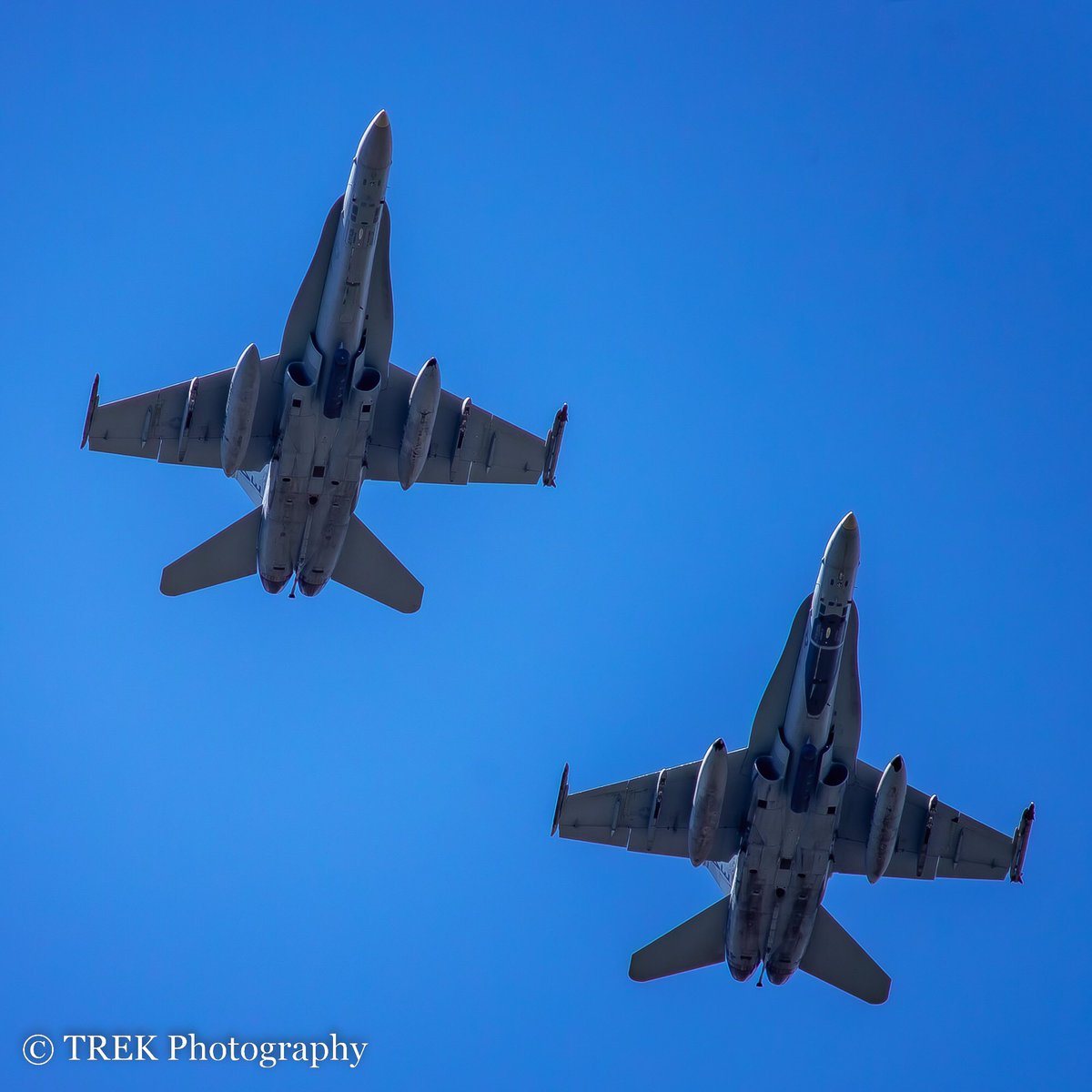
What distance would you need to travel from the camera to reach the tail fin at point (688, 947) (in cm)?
2828

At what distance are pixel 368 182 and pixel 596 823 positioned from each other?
11425 millimetres

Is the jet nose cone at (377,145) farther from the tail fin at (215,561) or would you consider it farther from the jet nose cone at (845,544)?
the jet nose cone at (845,544)

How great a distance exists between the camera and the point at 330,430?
26.6 meters

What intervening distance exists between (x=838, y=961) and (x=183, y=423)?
14.8m

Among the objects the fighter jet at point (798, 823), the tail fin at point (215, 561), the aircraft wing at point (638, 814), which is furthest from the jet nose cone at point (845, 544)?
the tail fin at point (215, 561)

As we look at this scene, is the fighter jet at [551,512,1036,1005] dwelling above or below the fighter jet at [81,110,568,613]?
below

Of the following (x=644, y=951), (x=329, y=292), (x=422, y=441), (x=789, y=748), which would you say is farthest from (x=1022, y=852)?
(x=329, y=292)

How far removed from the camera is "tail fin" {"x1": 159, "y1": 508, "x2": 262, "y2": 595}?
28703 millimetres

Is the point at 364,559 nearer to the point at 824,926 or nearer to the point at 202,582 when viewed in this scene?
the point at 202,582

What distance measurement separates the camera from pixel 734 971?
90.9 ft

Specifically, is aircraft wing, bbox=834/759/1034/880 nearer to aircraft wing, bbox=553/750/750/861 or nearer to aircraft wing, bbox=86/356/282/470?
aircraft wing, bbox=553/750/750/861

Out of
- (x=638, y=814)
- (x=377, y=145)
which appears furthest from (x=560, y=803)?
(x=377, y=145)

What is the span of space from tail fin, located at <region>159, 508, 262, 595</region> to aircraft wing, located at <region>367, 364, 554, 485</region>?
102 inches

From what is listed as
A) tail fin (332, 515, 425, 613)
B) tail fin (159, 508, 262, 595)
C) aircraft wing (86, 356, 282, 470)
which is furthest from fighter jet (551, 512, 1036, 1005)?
aircraft wing (86, 356, 282, 470)
